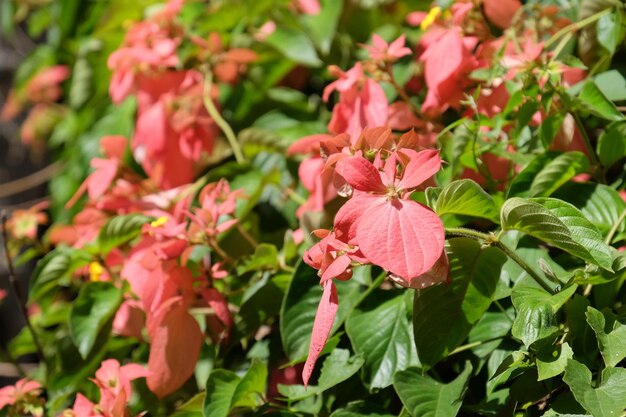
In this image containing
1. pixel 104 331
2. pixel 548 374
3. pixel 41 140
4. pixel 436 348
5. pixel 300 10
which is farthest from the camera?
pixel 41 140

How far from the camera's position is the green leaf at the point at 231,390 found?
→ 32.7 inches

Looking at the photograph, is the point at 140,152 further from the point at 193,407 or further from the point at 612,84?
the point at 612,84

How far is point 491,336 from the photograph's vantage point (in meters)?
0.82

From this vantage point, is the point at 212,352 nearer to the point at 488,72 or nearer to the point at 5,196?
the point at 488,72

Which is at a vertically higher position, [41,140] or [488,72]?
[488,72]

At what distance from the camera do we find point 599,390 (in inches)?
25.0

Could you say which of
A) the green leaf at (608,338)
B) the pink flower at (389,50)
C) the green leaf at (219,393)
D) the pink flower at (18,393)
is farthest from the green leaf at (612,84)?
the pink flower at (18,393)

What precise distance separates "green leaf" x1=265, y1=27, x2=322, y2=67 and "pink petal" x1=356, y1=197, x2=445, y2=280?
679mm

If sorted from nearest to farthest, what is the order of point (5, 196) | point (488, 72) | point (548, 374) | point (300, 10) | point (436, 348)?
point (548, 374)
point (436, 348)
point (488, 72)
point (300, 10)
point (5, 196)

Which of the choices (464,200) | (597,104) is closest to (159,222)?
(464,200)

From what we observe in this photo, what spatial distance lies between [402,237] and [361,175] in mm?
66

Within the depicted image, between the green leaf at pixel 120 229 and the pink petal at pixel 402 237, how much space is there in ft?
1.67

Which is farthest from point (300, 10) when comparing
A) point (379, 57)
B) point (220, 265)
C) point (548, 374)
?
point (548, 374)

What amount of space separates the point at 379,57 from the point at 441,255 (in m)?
0.39
